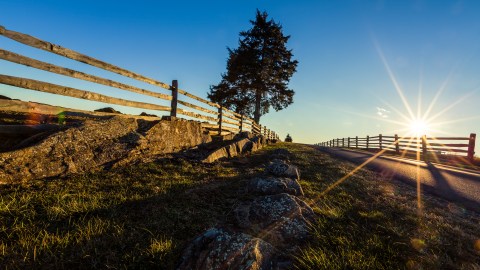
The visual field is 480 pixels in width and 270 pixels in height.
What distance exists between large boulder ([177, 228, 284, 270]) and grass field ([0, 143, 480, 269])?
0.65 ft

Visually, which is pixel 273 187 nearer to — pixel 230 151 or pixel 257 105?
pixel 230 151

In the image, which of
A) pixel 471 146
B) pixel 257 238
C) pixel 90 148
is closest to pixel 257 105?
pixel 471 146

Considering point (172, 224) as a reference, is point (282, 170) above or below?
above

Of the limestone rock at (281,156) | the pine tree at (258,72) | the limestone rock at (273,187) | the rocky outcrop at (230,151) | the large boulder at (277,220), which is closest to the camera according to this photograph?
the large boulder at (277,220)

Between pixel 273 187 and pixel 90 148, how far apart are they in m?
3.78

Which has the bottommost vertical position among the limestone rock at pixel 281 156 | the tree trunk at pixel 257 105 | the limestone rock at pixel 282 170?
the limestone rock at pixel 282 170

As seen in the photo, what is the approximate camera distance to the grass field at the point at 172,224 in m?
2.32

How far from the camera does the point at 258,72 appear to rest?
26.0 metres

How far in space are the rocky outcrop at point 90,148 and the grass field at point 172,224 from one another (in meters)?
0.32

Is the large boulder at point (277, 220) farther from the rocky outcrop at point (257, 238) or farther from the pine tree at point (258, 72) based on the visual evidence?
the pine tree at point (258, 72)

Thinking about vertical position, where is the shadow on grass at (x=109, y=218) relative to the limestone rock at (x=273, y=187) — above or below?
below

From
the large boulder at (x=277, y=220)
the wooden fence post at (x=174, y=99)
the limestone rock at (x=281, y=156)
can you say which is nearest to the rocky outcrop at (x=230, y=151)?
the limestone rock at (x=281, y=156)

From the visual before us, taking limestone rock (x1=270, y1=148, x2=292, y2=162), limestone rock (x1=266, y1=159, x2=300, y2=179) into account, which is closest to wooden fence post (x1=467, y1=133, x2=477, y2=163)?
limestone rock (x1=270, y1=148, x2=292, y2=162)

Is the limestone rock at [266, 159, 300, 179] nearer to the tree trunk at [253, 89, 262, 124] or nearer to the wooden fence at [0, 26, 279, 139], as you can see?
the wooden fence at [0, 26, 279, 139]
